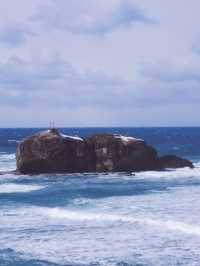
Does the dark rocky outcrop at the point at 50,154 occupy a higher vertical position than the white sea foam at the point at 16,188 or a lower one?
higher

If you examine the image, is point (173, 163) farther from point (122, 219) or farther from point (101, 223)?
point (101, 223)

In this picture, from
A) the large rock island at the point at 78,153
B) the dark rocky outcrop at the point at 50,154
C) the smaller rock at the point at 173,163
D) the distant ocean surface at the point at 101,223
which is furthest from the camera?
the smaller rock at the point at 173,163

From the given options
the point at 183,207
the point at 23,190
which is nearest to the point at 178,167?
the point at 23,190

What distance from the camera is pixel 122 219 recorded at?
28.6 meters

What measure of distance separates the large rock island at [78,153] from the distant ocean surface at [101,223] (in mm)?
5740

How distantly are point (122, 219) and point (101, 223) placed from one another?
50.3 inches

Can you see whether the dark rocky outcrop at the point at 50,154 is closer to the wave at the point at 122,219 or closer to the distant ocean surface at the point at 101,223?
the distant ocean surface at the point at 101,223

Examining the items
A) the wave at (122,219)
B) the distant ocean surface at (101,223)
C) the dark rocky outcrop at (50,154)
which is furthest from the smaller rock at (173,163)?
the wave at (122,219)

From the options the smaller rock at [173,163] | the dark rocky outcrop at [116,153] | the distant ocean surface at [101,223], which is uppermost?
the dark rocky outcrop at [116,153]

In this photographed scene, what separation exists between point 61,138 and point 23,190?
1061 centimetres

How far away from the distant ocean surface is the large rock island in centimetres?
574

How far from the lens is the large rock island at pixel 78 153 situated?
5056cm

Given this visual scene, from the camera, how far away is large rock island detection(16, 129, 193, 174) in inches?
1991

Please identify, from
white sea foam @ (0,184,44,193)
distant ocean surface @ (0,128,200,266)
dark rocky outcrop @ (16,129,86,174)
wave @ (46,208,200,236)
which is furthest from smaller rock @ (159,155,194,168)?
wave @ (46,208,200,236)
